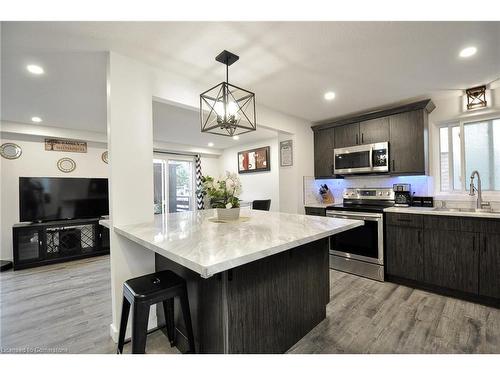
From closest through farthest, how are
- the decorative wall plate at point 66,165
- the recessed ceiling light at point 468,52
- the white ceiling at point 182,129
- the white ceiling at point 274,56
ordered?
1. the white ceiling at point 274,56
2. the recessed ceiling light at point 468,52
3. the white ceiling at point 182,129
4. the decorative wall plate at point 66,165

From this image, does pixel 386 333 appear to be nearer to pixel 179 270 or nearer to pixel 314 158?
pixel 179 270

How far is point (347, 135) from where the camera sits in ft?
11.5

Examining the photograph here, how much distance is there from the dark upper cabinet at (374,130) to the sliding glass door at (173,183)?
4.75 m

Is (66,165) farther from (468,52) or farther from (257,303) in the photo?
(468,52)

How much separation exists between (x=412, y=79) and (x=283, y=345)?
2808mm

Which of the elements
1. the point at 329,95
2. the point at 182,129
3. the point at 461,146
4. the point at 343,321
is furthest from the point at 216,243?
the point at 182,129

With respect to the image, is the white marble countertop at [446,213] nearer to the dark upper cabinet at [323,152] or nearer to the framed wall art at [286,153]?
the dark upper cabinet at [323,152]

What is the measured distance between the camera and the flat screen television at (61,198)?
3.82 metres

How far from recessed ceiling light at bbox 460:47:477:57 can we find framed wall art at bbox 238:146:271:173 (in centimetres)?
393

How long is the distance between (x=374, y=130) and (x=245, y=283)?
9.70ft

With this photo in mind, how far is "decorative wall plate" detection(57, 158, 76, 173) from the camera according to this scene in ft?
14.4

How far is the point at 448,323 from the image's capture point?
6.43 feet

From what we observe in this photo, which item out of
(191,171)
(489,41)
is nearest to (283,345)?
(489,41)

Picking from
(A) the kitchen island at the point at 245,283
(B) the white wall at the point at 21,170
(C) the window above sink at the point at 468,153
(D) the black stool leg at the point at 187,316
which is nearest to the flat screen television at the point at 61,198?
(B) the white wall at the point at 21,170
